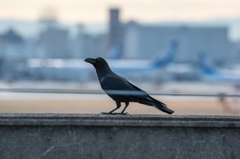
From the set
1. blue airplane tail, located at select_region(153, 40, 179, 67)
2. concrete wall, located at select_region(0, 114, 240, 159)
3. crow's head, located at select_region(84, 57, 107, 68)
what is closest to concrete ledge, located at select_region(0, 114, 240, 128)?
concrete wall, located at select_region(0, 114, 240, 159)

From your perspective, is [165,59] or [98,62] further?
[165,59]

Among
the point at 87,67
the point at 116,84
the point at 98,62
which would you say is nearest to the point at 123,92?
the point at 116,84

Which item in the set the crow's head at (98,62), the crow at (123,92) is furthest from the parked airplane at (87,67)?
the crow at (123,92)

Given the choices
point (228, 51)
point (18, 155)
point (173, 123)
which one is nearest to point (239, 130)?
point (173, 123)

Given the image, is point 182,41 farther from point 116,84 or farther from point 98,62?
point 116,84

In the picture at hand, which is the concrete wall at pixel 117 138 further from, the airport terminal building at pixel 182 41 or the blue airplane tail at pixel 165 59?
the airport terminal building at pixel 182 41

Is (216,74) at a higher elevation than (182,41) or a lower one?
lower

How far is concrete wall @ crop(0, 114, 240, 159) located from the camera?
4.91 m

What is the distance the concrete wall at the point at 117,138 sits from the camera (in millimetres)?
4906

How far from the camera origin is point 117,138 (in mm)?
4973

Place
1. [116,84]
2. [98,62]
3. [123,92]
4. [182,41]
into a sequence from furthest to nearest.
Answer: [182,41], [98,62], [116,84], [123,92]

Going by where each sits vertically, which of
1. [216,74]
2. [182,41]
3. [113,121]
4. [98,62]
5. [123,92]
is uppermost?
[98,62]

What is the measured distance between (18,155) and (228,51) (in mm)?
170163

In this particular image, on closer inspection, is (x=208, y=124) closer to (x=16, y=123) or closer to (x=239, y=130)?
(x=239, y=130)
